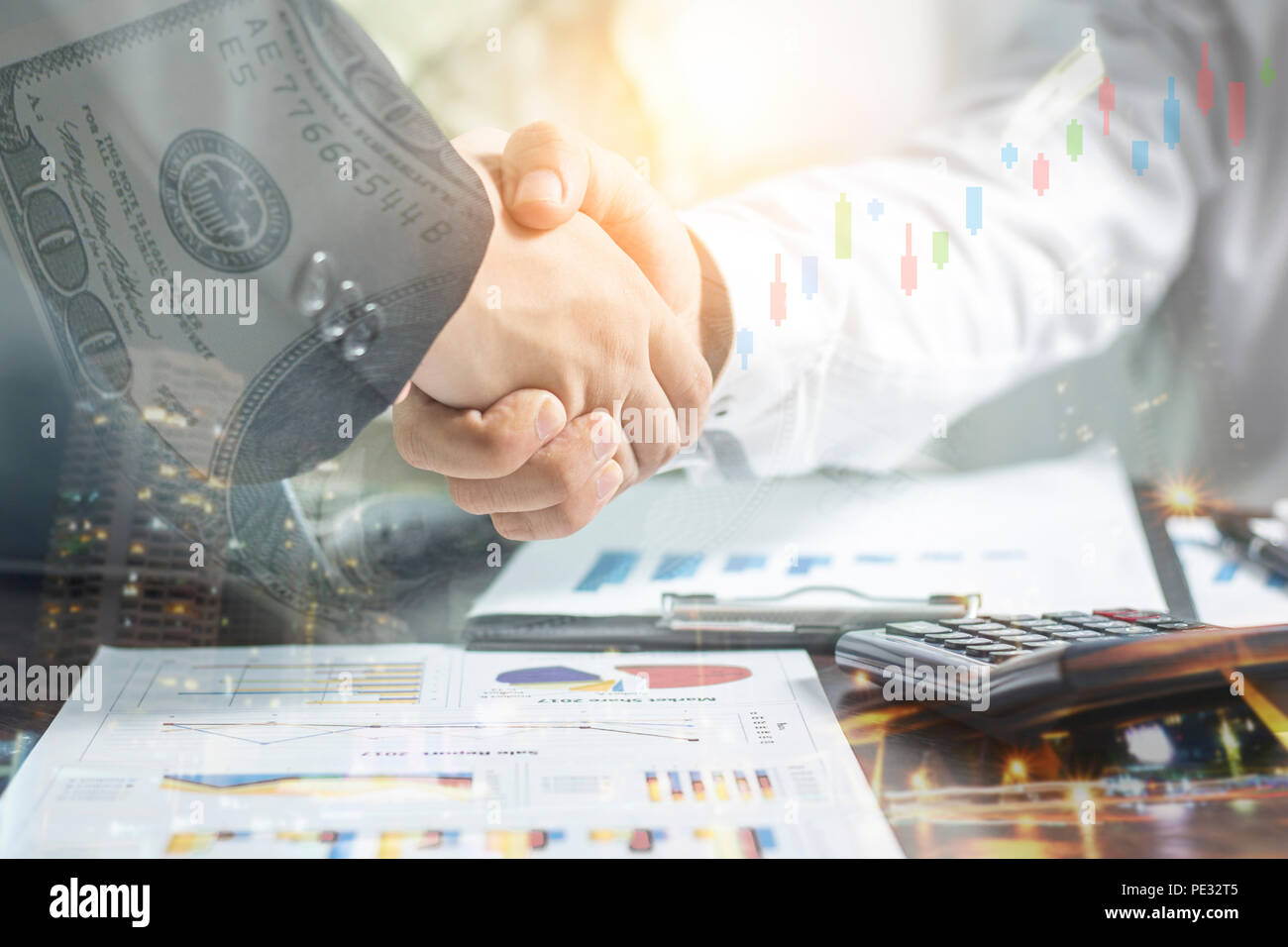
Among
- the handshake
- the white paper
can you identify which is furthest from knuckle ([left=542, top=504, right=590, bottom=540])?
the white paper

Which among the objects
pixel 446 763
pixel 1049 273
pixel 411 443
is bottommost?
pixel 446 763

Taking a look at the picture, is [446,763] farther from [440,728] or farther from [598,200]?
[598,200]

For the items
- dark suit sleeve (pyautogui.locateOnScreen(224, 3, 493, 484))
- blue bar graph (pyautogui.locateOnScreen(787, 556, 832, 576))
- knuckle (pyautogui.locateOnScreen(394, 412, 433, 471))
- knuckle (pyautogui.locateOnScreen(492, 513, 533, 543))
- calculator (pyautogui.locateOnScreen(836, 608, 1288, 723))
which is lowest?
calculator (pyautogui.locateOnScreen(836, 608, 1288, 723))

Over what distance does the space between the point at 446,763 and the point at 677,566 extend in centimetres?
22

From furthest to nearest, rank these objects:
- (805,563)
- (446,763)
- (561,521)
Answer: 1. (805,563)
2. (561,521)
3. (446,763)

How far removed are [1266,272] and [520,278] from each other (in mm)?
527

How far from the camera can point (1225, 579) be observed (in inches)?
19.4

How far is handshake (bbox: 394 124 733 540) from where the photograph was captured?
0.34 m

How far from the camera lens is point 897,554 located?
515mm

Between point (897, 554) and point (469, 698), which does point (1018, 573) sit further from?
point (469, 698)

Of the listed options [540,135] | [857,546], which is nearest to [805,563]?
[857,546]

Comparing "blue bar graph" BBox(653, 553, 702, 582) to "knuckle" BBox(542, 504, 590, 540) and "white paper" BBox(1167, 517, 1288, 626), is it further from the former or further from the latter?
"white paper" BBox(1167, 517, 1288, 626)

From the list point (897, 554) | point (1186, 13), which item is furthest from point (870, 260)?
point (1186, 13)
